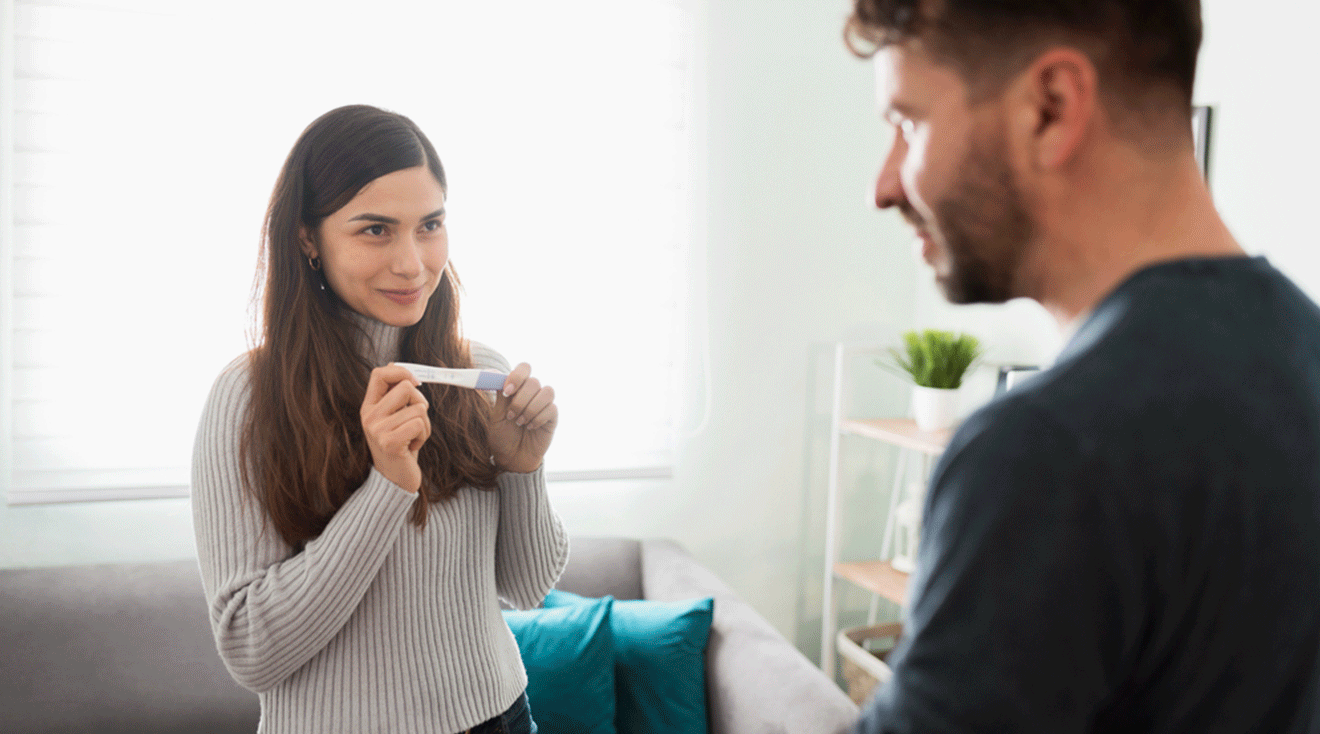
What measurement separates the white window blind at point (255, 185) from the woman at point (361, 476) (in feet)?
2.32

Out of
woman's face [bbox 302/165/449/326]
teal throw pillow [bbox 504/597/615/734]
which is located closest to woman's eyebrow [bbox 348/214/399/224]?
woman's face [bbox 302/165/449/326]

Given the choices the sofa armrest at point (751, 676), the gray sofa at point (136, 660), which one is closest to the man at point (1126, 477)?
the sofa armrest at point (751, 676)

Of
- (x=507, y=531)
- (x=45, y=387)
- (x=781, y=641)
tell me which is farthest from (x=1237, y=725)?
(x=45, y=387)

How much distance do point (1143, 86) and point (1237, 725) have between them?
11.7 inches

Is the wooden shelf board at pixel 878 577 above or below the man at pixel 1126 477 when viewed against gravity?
below

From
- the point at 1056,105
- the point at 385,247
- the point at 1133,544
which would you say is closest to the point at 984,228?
the point at 1056,105

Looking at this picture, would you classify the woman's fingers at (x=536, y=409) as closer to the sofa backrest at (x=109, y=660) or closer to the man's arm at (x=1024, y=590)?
the man's arm at (x=1024, y=590)

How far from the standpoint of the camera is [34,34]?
5.99ft

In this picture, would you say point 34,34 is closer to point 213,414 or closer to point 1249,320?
point 213,414

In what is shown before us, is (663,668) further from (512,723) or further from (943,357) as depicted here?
(943,357)

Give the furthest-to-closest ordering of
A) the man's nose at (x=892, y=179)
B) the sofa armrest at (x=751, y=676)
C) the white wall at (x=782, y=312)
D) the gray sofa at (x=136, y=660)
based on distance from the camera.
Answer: the white wall at (x=782, y=312)
the gray sofa at (x=136, y=660)
the sofa armrest at (x=751, y=676)
the man's nose at (x=892, y=179)

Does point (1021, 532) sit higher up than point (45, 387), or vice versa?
point (1021, 532)

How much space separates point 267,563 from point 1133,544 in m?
0.87

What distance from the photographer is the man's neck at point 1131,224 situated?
43 cm
